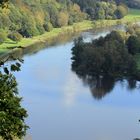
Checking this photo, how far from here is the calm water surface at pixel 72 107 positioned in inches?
807

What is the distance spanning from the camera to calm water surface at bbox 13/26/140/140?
20.5 m

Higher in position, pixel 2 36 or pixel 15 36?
pixel 2 36

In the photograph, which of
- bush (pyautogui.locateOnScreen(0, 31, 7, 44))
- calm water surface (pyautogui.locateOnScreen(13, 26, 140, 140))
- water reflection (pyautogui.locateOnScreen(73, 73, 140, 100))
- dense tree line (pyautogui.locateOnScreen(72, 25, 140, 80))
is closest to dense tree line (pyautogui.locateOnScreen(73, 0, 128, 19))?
bush (pyautogui.locateOnScreen(0, 31, 7, 44))

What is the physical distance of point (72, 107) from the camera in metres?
24.6

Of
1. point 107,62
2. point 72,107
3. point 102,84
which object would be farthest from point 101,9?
point 72,107

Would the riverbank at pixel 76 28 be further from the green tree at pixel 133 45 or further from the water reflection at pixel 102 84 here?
the water reflection at pixel 102 84

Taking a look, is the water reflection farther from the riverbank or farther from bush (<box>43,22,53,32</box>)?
bush (<box>43,22,53,32</box>)

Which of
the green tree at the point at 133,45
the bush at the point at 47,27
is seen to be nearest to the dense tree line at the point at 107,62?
the green tree at the point at 133,45

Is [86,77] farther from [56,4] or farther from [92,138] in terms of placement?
[56,4]

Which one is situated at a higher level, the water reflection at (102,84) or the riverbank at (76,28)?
the water reflection at (102,84)

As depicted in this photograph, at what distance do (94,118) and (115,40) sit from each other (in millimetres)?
15277

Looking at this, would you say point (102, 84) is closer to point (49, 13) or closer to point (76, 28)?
point (76, 28)

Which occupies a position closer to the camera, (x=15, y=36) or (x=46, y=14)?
(x=15, y=36)

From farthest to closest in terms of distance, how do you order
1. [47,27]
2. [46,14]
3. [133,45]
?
[46,14]
[47,27]
[133,45]
